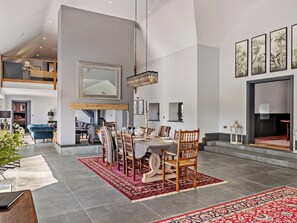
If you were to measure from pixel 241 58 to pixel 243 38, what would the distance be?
2.20 ft

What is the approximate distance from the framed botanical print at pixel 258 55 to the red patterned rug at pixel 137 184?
427 centimetres

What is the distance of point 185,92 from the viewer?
863 centimetres

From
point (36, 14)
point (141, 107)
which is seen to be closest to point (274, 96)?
point (141, 107)

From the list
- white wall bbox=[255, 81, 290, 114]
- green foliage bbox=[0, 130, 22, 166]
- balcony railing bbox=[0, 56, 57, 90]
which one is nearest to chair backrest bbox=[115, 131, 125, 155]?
green foliage bbox=[0, 130, 22, 166]

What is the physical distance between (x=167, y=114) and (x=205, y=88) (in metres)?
2.13

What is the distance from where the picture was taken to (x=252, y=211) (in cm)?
316

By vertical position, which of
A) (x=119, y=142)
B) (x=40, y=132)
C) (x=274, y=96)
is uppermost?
(x=274, y=96)

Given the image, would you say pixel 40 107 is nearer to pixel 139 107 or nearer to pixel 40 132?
pixel 40 132

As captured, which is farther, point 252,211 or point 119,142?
point 119,142

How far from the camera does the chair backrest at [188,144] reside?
13.0 feet

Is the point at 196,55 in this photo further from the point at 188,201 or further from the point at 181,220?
the point at 181,220

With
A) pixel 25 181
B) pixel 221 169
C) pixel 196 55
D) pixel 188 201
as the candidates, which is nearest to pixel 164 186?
pixel 188 201

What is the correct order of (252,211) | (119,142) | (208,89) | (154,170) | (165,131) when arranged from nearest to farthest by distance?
(252,211) < (154,170) < (119,142) < (165,131) < (208,89)

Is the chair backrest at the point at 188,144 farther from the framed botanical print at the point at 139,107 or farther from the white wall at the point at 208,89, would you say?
the framed botanical print at the point at 139,107
